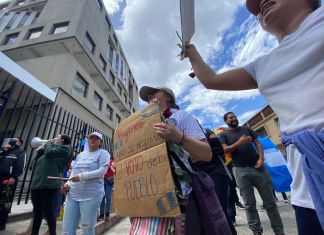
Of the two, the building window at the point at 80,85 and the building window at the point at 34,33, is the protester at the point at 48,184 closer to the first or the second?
the building window at the point at 80,85

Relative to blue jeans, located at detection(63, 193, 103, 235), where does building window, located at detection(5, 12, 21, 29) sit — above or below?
above

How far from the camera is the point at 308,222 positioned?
2.98 feet

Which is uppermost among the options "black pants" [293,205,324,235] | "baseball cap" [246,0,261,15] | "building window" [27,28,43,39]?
"building window" [27,28,43,39]

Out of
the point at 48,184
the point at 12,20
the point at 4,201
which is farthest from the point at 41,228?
the point at 12,20

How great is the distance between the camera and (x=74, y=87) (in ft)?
43.2

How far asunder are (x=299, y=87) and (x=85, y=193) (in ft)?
9.34

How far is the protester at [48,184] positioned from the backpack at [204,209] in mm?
2870

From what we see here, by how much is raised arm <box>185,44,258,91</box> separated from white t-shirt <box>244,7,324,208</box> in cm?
22

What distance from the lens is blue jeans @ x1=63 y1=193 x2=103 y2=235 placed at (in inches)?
107

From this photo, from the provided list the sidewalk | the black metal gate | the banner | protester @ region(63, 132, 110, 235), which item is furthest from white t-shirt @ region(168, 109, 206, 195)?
the black metal gate

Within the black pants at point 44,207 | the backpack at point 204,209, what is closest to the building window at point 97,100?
the black pants at point 44,207

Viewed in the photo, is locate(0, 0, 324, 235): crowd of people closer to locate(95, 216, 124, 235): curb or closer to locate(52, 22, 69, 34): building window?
locate(95, 216, 124, 235): curb

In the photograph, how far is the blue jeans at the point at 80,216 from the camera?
272cm

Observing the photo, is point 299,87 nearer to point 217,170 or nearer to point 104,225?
point 217,170
